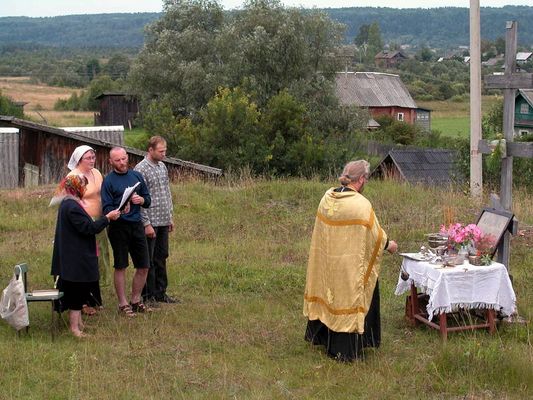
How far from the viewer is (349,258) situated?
288 inches

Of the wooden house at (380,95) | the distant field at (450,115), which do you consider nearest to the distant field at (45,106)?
the wooden house at (380,95)

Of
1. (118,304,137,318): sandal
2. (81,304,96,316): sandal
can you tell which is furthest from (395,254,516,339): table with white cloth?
(81,304,96,316): sandal

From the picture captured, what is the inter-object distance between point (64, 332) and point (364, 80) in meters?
62.2

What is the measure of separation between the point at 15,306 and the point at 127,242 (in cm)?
127

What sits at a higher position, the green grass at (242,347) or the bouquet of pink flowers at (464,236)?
the bouquet of pink flowers at (464,236)

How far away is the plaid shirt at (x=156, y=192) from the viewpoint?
902 centimetres

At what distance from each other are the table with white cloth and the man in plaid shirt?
2.69 metres

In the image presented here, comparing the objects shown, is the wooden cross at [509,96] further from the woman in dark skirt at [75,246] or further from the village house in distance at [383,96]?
the village house in distance at [383,96]

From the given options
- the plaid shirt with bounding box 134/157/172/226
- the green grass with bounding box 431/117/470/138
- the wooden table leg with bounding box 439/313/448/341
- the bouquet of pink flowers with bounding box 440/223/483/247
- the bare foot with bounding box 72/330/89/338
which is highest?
the plaid shirt with bounding box 134/157/172/226

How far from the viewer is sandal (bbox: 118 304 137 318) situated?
28.5 feet

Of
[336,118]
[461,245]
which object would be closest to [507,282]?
[461,245]

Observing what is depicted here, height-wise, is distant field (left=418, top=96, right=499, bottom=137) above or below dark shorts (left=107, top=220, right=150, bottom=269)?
below

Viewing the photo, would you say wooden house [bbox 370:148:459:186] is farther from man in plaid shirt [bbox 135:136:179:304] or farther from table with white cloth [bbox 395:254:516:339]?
table with white cloth [bbox 395:254:516:339]

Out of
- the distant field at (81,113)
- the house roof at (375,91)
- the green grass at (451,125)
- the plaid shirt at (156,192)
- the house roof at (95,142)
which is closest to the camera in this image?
the plaid shirt at (156,192)
